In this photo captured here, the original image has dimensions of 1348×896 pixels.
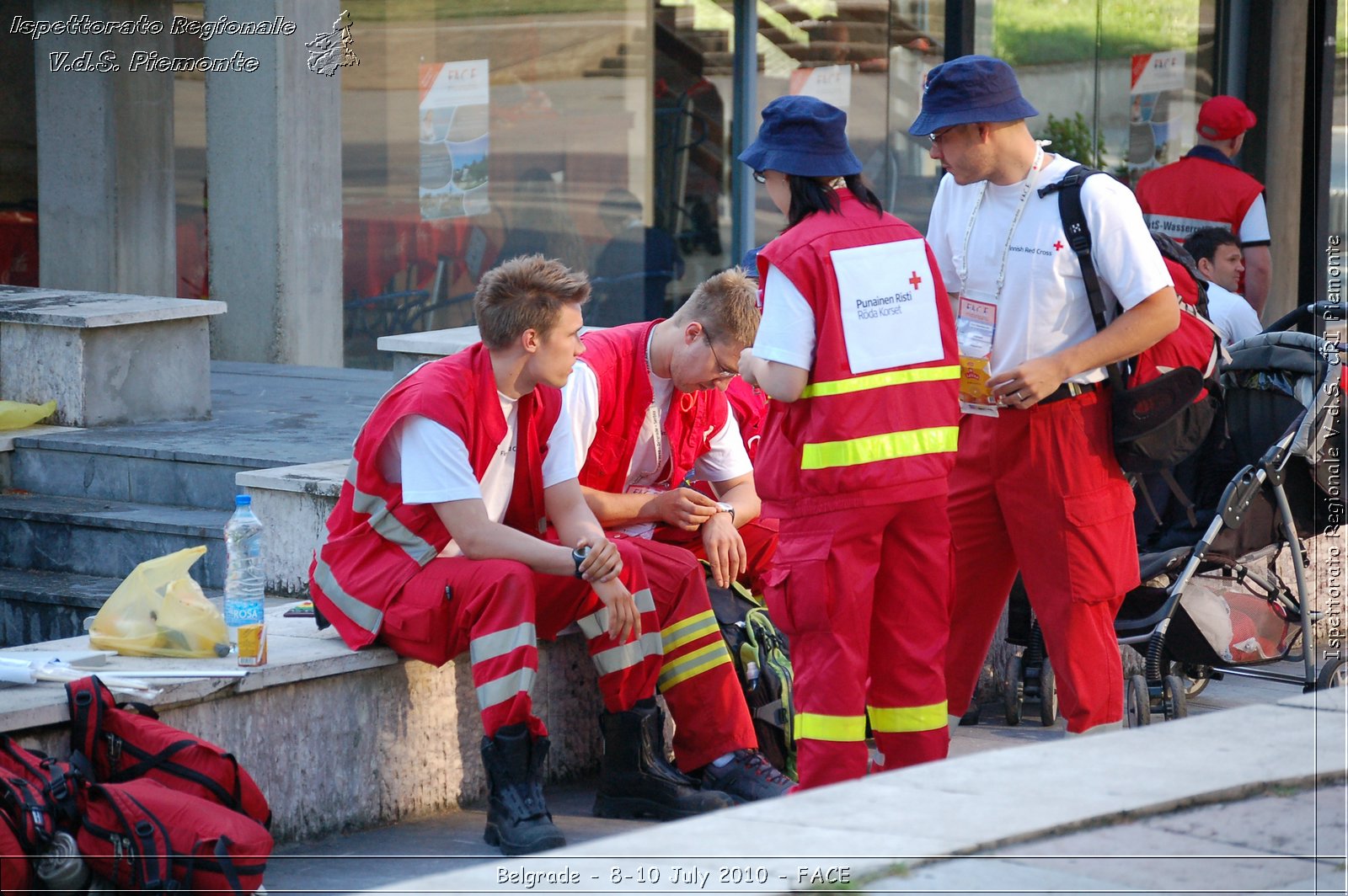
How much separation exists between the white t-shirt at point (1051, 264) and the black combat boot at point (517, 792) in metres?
1.42

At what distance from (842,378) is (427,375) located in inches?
43.0

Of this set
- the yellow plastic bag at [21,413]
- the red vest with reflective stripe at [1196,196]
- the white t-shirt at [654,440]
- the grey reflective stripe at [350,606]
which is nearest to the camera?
the grey reflective stripe at [350,606]

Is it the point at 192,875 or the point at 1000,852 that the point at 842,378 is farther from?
the point at 192,875

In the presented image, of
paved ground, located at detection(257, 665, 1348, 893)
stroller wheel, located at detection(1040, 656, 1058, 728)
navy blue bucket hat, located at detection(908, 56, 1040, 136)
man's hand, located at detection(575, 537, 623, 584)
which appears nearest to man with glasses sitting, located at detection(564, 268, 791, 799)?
man's hand, located at detection(575, 537, 623, 584)

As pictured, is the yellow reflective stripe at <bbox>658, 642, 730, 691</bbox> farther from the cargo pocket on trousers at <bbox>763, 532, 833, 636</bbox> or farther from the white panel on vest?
the white panel on vest

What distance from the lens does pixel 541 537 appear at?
14.6ft

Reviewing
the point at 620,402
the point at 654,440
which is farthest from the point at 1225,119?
the point at 620,402

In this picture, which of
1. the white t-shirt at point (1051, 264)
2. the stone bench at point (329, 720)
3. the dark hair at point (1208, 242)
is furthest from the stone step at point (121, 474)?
the dark hair at point (1208, 242)

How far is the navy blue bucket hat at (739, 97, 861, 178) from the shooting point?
3770 mm

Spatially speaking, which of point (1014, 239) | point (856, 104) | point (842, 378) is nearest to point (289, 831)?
point (842, 378)

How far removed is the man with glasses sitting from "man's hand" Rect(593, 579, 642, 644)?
20 centimetres

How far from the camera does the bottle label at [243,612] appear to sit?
390 centimetres

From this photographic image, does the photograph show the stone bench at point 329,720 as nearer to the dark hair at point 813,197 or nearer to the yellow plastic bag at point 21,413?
the dark hair at point 813,197

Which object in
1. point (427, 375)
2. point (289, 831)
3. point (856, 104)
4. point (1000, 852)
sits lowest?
point (289, 831)
